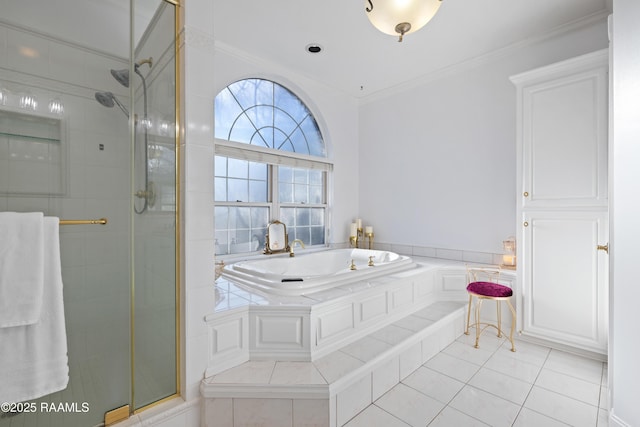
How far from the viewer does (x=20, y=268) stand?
114 cm

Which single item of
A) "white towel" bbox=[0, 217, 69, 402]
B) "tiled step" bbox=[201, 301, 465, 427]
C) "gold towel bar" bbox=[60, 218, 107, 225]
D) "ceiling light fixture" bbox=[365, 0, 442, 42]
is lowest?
"tiled step" bbox=[201, 301, 465, 427]

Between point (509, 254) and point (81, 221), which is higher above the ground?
point (81, 221)

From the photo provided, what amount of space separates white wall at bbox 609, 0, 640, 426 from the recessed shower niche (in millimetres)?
2423

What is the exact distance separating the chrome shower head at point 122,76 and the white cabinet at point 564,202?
2813mm

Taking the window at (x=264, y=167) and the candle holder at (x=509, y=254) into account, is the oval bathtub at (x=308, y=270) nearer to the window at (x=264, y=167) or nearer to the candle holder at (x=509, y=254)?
the window at (x=264, y=167)

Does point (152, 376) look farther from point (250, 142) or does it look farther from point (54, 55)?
point (250, 142)

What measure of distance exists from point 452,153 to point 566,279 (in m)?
1.65

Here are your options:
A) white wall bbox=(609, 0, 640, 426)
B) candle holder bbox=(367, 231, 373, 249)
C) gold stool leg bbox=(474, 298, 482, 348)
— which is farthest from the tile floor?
candle holder bbox=(367, 231, 373, 249)

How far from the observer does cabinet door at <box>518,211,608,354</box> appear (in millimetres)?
2137

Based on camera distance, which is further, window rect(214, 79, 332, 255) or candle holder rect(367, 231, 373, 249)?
candle holder rect(367, 231, 373, 249)

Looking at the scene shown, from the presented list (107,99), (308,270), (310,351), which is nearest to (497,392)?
(310,351)

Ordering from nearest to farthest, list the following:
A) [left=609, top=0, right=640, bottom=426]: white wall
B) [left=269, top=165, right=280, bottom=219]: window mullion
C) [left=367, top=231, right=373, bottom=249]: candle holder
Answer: [left=609, top=0, right=640, bottom=426]: white wall < [left=269, top=165, right=280, bottom=219]: window mullion < [left=367, top=231, right=373, bottom=249]: candle holder

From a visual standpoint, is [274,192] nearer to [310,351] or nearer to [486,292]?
[310,351]

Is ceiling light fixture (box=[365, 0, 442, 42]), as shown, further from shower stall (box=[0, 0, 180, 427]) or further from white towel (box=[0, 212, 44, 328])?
white towel (box=[0, 212, 44, 328])
